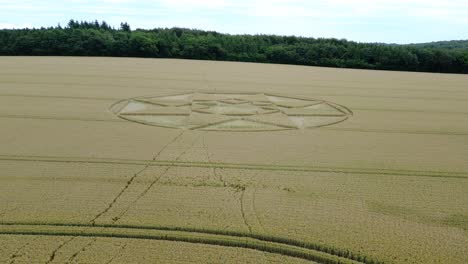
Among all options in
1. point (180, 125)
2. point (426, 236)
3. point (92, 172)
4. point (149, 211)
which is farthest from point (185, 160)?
point (426, 236)

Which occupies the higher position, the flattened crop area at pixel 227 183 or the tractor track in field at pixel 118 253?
the flattened crop area at pixel 227 183

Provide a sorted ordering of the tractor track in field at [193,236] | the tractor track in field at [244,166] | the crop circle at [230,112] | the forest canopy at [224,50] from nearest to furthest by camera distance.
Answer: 1. the tractor track in field at [193,236]
2. the tractor track in field at [244,166]
3. the crop circle at [230,112]
4. the forest canopy at [224,50]

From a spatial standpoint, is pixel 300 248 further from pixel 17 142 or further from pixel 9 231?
pixel 17 142

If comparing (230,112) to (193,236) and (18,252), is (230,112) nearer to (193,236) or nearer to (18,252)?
(193,236)

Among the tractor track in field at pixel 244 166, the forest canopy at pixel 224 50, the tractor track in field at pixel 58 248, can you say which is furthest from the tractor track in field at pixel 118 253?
the forest canopy at pixel 224 50

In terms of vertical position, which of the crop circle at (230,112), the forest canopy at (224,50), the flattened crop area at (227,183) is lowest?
the flattened crop area at (227,183)

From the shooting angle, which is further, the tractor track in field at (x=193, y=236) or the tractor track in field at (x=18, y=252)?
the tractor track in field at (x=193, y=236)

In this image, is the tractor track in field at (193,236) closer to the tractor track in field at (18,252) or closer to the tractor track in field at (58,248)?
the tractor track in field at (58,248)
